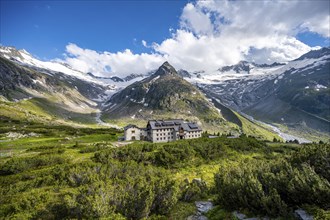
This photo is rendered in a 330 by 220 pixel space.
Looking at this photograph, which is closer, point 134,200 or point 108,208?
point 108,208

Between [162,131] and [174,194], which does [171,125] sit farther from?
[174,194]

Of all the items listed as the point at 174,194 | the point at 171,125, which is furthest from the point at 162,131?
the point at 174,194

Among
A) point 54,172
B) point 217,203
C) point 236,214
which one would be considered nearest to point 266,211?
point 236,214

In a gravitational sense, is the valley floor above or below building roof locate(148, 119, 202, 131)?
below

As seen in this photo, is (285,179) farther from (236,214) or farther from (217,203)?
(217,203)

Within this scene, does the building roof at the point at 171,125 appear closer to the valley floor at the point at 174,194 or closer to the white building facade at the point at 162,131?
the white building facade at the point at 162,131

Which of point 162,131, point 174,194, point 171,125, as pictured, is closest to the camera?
point 174,194

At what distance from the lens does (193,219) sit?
76.3ft

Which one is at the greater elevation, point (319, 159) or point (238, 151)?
point (319, 159)

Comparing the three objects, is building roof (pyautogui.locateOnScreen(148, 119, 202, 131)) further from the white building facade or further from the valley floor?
the valley floor

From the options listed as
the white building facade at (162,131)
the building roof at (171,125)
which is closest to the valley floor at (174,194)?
the white building facade at (162,131)

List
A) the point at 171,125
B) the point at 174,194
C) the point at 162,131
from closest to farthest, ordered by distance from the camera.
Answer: the point at 174,194
the point at 162,131
the point at 171,125

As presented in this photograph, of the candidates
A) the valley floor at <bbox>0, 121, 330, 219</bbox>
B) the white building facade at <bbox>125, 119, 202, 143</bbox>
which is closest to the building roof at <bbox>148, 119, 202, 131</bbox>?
the white building facade at <bbox>125, 119, 202, 143</bbox>

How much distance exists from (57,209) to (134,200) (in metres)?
7.69
